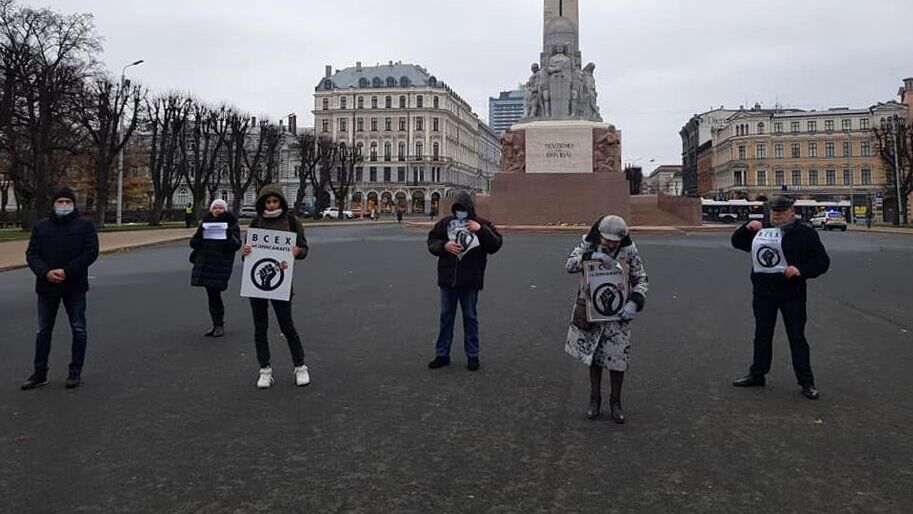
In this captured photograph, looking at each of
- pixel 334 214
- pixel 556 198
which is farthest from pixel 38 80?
pixel 334 214

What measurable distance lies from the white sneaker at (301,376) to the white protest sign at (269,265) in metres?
0.61

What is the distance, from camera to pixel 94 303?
11.3m

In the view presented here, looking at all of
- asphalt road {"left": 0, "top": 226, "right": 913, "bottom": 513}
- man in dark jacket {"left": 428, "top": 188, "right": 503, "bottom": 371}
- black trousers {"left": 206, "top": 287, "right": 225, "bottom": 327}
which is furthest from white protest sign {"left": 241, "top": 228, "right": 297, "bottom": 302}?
black trousers {"left": 206, "top": 287, "right": 225, "bottom": 327}

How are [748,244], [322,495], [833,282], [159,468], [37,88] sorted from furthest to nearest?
[37,88] < [833,282] < [748,244] < [159,468] < [322,495]

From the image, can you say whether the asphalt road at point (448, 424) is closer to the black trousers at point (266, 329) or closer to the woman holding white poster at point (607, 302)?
the black trousers at point (266, 329)

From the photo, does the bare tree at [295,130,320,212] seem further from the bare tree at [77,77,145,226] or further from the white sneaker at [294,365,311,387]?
the white sneaker at [294,365,311,387]

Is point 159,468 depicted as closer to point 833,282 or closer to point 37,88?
point 833,282

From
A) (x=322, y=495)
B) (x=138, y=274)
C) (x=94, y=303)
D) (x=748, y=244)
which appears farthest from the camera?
(x=138, y=274)

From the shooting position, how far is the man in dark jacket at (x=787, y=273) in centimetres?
575

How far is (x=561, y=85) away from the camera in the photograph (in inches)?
1467

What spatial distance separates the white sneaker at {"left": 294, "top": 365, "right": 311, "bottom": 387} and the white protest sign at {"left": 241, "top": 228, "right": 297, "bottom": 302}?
0.61 metres

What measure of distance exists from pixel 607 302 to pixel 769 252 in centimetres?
178

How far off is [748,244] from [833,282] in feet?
29.8

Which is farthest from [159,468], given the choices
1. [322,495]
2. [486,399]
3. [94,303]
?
[94,303]
